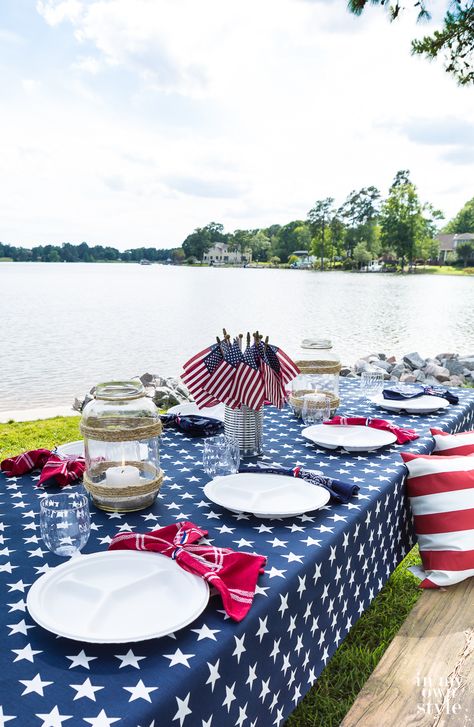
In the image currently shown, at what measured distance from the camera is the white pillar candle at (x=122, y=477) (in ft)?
5.30

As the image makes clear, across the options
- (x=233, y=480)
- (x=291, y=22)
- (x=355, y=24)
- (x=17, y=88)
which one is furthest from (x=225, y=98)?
(x=233, y=480)

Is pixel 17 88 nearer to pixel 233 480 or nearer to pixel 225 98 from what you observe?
pixel 225 98

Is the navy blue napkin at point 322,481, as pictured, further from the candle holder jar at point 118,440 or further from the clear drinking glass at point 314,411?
the clear drinking glass at point 314,411

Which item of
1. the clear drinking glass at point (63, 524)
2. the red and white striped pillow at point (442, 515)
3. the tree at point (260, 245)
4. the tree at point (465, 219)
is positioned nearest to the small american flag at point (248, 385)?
the red and white striped pillow at point (442, 515)

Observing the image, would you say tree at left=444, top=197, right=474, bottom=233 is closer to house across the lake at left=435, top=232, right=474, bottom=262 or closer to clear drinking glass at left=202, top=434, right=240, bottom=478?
house across the lake at left=435, top=232, right=474, bottom=262

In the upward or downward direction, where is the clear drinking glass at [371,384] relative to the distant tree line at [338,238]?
downward

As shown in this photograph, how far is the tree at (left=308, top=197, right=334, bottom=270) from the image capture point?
66.2 m

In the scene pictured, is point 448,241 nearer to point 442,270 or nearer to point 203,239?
point 442,270

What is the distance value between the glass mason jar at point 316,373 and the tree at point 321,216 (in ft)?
219

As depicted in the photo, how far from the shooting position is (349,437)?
2223mm

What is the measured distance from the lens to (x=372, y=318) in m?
19.2

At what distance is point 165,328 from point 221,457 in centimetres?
1465

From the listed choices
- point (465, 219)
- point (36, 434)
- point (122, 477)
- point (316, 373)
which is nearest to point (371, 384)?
point (316, 373)

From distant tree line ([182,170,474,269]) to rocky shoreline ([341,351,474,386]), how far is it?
54.1 m
